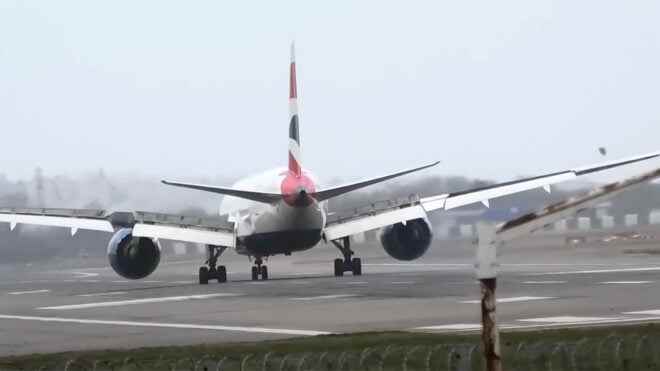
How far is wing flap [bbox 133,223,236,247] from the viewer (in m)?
54.5

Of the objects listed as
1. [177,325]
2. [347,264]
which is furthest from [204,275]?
[177,325]

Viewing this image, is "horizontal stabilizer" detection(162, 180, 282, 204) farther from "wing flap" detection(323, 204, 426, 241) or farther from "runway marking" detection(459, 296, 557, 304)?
"runway marking" detection(459, 296, 557, 304)

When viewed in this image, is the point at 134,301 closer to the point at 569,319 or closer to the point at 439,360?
the point at 569,319

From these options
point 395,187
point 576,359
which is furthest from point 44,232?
point 576,359

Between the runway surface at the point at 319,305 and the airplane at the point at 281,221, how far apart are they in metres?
2.06

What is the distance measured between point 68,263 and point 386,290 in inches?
2021

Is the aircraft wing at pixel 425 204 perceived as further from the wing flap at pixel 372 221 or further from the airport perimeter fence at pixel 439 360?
the airport perimeter fence at pixel 439 360

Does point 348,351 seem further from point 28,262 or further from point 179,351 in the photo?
point 28,262

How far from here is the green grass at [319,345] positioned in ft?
73.2

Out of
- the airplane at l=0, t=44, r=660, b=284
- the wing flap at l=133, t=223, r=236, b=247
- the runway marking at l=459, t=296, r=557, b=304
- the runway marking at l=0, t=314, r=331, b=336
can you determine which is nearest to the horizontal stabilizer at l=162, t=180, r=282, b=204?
the airplane at l=0, t=44, r=660, b=284

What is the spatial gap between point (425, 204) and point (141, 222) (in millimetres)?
11959

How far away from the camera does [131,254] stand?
5462cm

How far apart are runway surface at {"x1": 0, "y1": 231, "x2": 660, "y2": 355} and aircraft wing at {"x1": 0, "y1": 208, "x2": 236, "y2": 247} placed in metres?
2.77

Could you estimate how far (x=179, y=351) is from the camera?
2388cm
